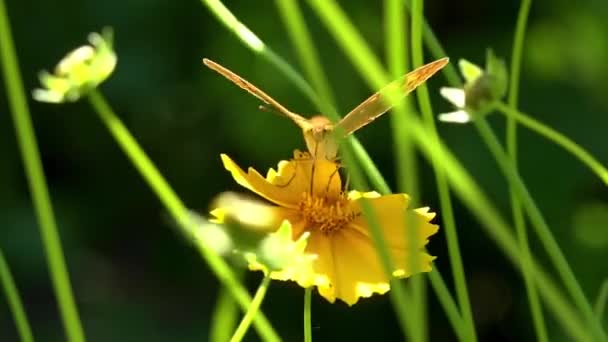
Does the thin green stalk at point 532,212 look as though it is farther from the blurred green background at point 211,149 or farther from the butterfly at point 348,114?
the blurred green background at point 211,149

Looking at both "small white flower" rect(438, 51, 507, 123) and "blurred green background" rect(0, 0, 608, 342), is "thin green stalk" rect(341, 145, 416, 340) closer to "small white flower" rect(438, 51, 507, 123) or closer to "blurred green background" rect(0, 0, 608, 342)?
"small white flower" rect(438, 51, 507, 123)

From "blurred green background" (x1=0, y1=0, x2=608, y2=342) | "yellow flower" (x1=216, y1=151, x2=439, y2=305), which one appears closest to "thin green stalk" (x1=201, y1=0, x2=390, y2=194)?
"yellow flower" (x1=216, y1=151, x2=439, y2=305)


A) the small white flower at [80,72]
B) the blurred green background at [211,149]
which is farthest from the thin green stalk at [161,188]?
the blurred green background at [211,149]

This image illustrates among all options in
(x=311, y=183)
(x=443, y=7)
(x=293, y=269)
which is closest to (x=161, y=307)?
(x=443, y=7)

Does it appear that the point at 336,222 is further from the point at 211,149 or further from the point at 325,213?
the point at 211,149

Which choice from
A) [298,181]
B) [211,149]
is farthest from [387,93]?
[211,149]

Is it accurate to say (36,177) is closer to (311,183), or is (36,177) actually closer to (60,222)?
(311,183)
